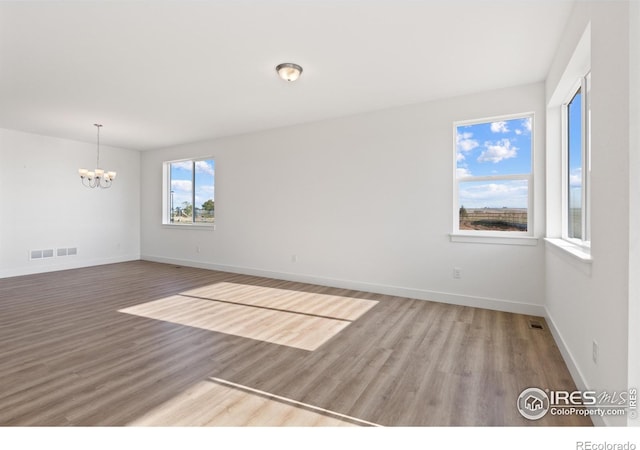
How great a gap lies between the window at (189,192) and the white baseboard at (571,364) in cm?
581

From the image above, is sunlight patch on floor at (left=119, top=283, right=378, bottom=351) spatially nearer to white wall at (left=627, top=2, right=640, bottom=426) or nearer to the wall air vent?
the wall air vent

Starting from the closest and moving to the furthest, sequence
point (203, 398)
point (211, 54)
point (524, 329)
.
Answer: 1. point (203, 398)
2. point (211, 54)
3. point (524, 329)

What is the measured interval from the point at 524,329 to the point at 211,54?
410 centimetres

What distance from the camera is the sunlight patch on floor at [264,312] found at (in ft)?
10.1

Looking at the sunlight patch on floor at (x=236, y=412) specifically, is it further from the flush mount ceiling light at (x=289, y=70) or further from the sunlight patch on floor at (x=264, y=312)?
the flush mount ceiling light at (x=289, y=70)

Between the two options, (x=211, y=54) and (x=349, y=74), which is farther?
(x=349, y=74)

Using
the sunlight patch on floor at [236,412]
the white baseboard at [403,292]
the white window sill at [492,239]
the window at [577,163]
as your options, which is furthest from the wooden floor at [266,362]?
the window at [577,163]

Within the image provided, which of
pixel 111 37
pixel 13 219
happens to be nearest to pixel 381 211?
pixel 111 37

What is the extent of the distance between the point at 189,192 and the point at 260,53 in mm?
4767

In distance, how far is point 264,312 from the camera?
3723mm

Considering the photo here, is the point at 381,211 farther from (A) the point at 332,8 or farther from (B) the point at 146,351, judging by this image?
(B) the point at 146,351

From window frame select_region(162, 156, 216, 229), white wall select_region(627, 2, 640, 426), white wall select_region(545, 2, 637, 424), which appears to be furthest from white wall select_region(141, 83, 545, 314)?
white wall select_region(627, 2, 640, 426)

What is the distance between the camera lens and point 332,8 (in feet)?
7.57
